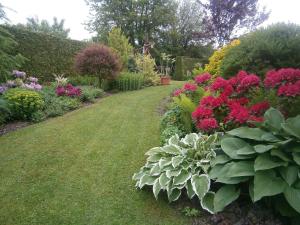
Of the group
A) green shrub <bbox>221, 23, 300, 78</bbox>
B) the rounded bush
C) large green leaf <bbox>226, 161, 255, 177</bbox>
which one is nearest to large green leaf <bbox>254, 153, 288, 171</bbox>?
large green leaf <bbox>226, 161, 255, 177</bbox>

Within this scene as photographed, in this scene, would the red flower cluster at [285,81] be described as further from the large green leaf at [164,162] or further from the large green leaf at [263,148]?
the large green leaf at [164,162]

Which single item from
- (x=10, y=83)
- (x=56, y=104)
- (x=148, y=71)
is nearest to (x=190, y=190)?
(x=56, y=104)

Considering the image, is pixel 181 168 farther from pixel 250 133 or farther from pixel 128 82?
pixel 128 82

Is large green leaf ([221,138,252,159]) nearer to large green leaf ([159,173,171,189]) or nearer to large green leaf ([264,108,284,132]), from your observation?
large green leaf ([264,108,284,132])

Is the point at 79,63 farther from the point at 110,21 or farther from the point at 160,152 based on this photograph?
the point at 110,21

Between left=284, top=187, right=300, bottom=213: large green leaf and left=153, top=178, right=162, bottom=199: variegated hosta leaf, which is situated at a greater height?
left=284, top=187, right=300, bottom=213: large green leaf

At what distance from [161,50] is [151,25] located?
127 inches

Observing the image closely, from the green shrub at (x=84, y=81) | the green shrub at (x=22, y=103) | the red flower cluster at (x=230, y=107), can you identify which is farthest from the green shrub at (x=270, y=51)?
the green shrub at (x=84, y=81)

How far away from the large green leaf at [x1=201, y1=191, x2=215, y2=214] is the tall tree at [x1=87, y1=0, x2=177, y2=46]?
26395 millimetres

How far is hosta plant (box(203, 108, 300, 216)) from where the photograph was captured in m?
2.41

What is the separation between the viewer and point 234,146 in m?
2.94

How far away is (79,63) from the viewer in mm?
11148

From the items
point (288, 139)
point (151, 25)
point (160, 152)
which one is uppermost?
point (151, 25)

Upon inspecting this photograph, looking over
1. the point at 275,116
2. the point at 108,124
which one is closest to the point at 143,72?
the point at 108,124
